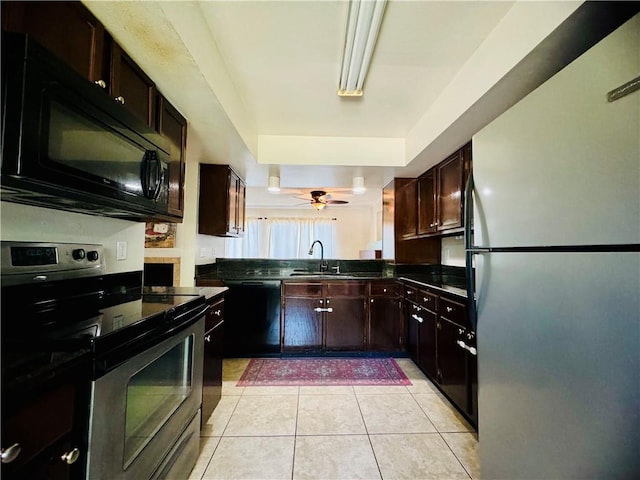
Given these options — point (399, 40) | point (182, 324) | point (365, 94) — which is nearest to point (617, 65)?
point (399, 40)

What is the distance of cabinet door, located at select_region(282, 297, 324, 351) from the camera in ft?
10.0

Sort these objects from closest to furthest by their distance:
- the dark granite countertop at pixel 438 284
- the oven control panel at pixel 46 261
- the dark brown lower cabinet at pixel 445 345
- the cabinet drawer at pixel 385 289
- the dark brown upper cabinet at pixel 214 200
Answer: the oven control panel at pixel 46 261, the dark brown lower cabinet at pixel 445 345, the dark granite countertop at pixel 438 284, the dark brown upper cabinet at pixel 214 200, the cabinet drawer at pixel 385 289

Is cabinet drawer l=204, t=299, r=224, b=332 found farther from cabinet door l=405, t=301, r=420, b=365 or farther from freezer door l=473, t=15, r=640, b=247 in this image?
cabinet door l=405, t=301, r=420, b=365

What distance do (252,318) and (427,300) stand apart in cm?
181

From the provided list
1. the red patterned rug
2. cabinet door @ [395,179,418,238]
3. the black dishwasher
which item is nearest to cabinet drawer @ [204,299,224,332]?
the red patterned rug

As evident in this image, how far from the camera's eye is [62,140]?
2.73ft

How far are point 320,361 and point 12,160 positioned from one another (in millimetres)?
2844

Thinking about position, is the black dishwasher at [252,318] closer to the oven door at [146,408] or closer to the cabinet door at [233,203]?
the cabinet door at [233,203]

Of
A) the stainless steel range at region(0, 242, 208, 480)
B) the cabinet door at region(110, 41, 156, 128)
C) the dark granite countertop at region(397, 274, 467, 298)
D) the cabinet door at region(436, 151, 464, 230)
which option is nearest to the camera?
the stainless steel range at region(0, 242, 208, 480)

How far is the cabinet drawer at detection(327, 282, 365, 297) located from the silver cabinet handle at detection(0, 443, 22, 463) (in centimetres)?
262

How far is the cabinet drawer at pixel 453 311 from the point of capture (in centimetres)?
187

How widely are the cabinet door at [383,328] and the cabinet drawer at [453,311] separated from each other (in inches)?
36.4

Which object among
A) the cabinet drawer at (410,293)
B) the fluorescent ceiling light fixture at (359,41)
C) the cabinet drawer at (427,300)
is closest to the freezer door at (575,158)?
the fluorescent ceiling light fixture at (359,41)

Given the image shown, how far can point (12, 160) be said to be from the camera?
2.33 ft
